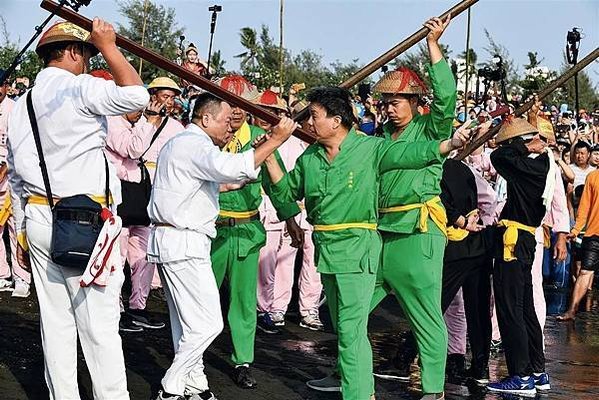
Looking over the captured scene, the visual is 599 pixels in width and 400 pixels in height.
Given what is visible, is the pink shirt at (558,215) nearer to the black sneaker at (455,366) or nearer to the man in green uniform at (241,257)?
the black sneaker at (455,366)

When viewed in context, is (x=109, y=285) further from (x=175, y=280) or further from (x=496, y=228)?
(x=496, y=228)

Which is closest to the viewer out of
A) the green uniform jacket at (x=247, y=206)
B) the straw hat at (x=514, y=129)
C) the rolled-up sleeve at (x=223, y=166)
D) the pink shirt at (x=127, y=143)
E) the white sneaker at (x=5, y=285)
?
the rolled-up sleeve at (x=223, y=166)

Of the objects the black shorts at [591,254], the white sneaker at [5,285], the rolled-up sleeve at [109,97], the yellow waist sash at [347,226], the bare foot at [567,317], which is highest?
the rolled-up sleeve at [109,97]

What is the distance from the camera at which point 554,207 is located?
10477 mm

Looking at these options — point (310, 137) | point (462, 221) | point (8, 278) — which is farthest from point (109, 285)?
point (8, 278)

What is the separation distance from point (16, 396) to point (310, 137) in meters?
2.52

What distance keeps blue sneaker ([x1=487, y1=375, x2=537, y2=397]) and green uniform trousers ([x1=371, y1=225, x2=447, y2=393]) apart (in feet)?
3.11

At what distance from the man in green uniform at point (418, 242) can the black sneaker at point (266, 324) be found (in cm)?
285

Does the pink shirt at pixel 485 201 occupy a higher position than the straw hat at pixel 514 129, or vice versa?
the straw hat at pixel 514 129

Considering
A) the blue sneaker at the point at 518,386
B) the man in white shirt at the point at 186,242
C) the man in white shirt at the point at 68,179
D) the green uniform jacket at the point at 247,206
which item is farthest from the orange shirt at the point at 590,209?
the man in white shirt at the point at 68,179

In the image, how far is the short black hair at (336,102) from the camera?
22.6ft

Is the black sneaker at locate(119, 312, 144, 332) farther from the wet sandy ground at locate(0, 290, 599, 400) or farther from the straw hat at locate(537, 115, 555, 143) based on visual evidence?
the straw hat at locate(537, 115, 555, 143)

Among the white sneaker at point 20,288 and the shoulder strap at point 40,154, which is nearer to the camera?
the shoulder strap at point 40,154

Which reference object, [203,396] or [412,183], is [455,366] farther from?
[203,396]
